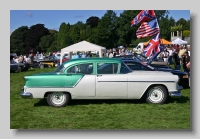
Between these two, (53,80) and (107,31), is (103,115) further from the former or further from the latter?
(107,31)

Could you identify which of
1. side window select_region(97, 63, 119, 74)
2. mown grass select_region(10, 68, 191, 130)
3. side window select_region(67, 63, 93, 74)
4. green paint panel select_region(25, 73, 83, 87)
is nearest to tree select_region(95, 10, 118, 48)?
side window select_region(97, 63, 119, 74)

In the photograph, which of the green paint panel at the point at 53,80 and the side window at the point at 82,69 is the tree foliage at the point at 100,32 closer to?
the green paint panel at the point at 53,80

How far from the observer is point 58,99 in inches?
318

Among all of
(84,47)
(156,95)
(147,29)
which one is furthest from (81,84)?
(84,47)

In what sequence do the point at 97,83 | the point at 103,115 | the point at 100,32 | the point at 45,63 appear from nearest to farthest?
the point at 103,115 < the point at 97,83 < the point at 100,32 < the point at 45,63

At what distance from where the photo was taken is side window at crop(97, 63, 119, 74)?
799cm

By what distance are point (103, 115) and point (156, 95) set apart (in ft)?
5.77

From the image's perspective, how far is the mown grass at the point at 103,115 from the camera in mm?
6691

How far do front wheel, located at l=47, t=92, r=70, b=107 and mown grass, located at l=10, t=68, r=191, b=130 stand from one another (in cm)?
15

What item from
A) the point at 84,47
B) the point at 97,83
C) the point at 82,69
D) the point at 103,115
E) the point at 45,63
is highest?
the point at 84,47

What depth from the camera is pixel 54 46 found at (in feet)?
49.4

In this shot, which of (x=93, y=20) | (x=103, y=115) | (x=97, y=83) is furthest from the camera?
(x=93, y=20)

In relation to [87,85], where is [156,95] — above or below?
below

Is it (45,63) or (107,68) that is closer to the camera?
(107,68)
